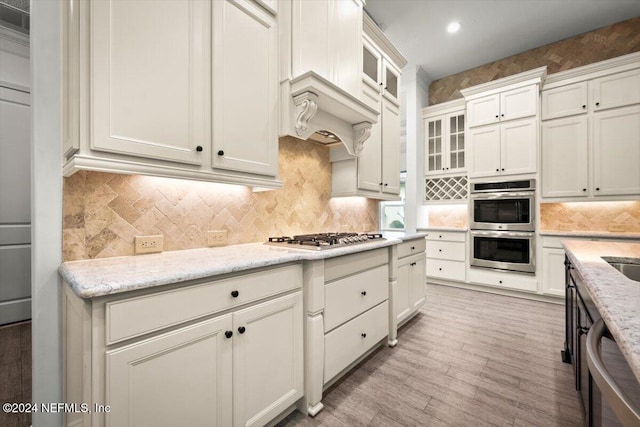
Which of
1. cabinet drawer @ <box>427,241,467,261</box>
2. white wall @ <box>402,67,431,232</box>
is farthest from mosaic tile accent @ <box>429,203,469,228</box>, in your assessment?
cabinet drawer @ <box>427,241,467,261</box>

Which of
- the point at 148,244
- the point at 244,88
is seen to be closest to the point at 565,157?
the point at 244,88

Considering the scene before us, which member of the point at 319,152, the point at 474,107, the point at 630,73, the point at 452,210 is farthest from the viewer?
the point at 452,210

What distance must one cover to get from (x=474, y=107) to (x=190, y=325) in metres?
4.66

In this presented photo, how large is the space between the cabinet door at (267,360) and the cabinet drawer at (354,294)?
0.24 meters

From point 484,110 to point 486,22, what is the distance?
3.65ft

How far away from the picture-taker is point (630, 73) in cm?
325

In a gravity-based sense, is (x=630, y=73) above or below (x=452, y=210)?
above

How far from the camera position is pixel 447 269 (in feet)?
14.2

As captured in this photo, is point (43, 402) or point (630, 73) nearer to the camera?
point (43, 402)

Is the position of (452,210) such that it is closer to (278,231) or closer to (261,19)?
(278,231)

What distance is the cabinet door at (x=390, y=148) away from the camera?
3.04 m

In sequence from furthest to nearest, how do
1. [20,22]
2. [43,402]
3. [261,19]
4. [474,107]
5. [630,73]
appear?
1. [474,107]
2. [630,73]
3. [20,22]
4. [261,19]
5. [43,402]

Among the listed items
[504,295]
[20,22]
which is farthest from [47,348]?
[504,295]

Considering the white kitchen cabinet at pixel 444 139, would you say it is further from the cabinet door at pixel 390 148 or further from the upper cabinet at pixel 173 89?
the upper cabinet at pixel 173 89
